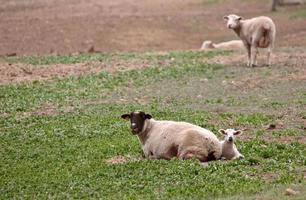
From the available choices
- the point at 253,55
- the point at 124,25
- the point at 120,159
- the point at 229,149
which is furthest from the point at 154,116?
the point at 124,25

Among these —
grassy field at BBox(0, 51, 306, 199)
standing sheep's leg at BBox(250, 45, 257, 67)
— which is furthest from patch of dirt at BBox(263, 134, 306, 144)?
standing sheep's leg at BBox(250, 45, 257, 67)

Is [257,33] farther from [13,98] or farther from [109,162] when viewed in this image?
[109,162]

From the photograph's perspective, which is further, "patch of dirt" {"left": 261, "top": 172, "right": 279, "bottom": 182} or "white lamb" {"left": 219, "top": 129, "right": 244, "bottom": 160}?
"white lamb" {"left": 219, "top": 129, "right": 244, "bottom": 160}

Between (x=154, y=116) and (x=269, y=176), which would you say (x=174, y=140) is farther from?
(x=154, y=116)

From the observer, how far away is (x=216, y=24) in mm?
35750

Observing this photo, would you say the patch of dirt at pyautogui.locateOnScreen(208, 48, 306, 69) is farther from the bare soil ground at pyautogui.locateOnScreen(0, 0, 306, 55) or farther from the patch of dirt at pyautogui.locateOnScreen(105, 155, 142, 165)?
the patch of dirt at pyautogui.locateOnScreen(105, 155, 142, 165)

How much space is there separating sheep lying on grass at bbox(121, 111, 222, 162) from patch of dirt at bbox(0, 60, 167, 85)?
8.40 meters

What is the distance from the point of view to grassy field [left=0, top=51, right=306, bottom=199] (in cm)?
1016

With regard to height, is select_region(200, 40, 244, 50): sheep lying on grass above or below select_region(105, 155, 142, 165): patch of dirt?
below

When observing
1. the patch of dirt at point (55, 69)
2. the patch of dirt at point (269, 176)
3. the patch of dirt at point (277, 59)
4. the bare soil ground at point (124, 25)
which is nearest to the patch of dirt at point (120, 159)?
the patch of dirt at point (269, 176)

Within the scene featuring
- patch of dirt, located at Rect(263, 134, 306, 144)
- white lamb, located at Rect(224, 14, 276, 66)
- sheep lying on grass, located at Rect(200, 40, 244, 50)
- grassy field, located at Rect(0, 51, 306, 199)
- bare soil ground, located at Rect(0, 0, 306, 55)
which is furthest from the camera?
bare soil ground, located at Rect(0, 0, 306, 55)

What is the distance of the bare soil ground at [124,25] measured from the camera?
30375 mm

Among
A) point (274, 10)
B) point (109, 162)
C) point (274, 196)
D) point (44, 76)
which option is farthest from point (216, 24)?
point (274, 196)

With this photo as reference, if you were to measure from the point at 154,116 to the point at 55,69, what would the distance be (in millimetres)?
7251
